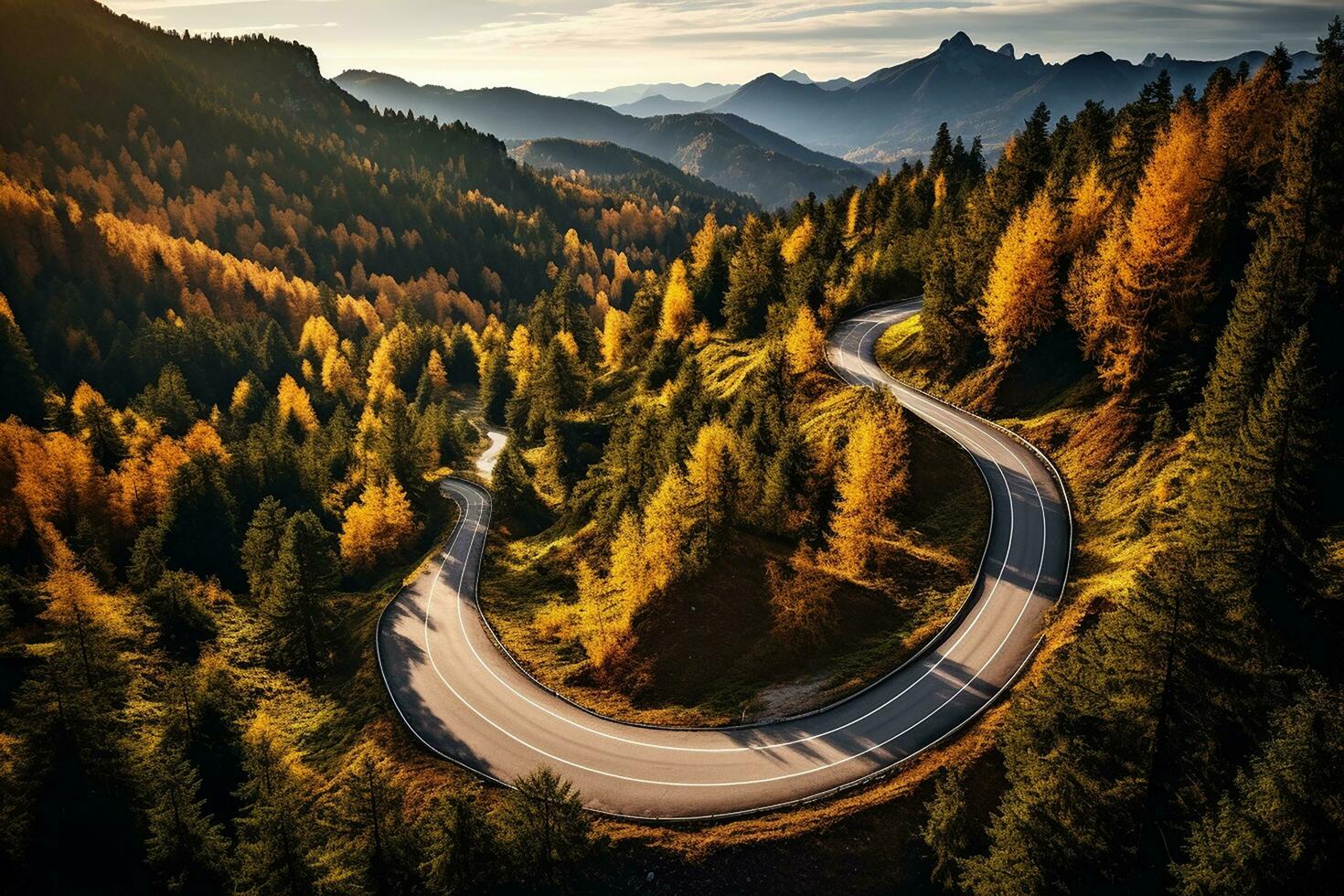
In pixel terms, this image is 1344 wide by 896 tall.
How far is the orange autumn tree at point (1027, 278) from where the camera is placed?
53219 mm

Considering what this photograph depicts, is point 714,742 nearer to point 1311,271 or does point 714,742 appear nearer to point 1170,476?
point 1170,476

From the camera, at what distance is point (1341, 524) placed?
30641 millimetres

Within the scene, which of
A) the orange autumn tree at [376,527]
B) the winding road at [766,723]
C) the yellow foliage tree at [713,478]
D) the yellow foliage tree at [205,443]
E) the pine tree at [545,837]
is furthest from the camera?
the yellow foliage tree at [205,443]

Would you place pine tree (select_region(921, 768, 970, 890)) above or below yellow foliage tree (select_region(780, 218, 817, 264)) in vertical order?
below

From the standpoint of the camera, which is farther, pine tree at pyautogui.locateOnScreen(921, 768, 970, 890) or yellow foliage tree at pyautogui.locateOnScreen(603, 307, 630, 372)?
yellow foliage tree at pyautogui.locateOnScreen(603, 307, 630, 372)

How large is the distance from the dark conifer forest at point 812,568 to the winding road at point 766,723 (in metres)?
1.24

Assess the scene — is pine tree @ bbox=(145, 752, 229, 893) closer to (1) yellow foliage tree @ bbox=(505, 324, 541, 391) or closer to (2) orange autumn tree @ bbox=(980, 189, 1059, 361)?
(2) orange autumn tree @ bbox=(980, 189, 1059, 361)

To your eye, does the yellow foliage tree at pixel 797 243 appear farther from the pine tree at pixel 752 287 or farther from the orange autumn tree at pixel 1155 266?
the orange autumn tree at pixel 1155 266

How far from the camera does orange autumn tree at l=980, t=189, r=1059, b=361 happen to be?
175ft

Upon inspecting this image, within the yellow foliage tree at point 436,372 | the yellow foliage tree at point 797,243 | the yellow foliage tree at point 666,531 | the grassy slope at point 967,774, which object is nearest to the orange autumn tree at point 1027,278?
the grassy slope at point 967,774

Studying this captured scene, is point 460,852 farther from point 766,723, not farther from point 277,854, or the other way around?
point 766,723

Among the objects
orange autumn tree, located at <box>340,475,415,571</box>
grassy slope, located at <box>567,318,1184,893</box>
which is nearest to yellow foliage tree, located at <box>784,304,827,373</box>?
grassy slope, located at <box>567,318,1184,893</box>

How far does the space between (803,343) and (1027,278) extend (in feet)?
63.9

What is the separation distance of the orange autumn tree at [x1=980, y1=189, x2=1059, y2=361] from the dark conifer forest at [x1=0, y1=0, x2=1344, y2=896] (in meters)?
0.27
